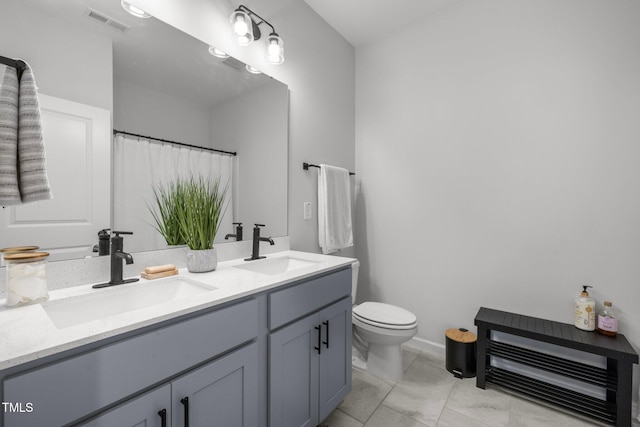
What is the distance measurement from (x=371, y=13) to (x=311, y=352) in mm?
2463

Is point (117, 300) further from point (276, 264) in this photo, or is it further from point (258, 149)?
point (258, 149)

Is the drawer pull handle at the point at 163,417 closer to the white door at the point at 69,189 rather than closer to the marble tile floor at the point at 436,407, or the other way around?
the white door at the point at 69,189

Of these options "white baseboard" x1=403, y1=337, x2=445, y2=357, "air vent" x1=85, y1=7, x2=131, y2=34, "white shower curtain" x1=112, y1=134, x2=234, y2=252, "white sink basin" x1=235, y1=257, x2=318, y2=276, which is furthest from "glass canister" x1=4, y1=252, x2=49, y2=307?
"white baseboard" x1=403, y1=337, x2=445, y2=357

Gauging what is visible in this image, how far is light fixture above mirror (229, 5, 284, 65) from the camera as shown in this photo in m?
1.61

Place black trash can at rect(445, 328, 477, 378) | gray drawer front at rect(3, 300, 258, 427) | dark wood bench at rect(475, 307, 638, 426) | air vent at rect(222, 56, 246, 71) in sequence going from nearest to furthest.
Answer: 1. gray drawer front at rect(3, 300, 258, 427)
2. dark wood bench at rect(475, 307, 638, 426)
3. air vent at rect(222, 56, 246, 71)
4. black trash can at rect(445, 328, 477, 378)

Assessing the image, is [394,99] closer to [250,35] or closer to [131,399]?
[250,35]

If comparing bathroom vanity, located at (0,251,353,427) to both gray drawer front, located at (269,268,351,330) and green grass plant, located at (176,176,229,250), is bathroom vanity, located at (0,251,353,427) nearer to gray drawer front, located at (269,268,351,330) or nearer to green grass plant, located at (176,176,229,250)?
gray drawer front, located at (269,268,351,330)

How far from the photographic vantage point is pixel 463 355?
2004 millimetres

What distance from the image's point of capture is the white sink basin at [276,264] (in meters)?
1.68

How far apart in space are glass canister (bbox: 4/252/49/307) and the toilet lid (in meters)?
1.65

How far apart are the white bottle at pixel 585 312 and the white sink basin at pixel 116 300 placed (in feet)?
6.82

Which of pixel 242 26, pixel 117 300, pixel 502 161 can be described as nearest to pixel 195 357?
pixel 117 300

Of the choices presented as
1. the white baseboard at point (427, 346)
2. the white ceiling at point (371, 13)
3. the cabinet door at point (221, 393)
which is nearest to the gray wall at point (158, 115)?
the cabinet door at point (221, 393)

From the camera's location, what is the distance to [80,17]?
1155 millimetres
